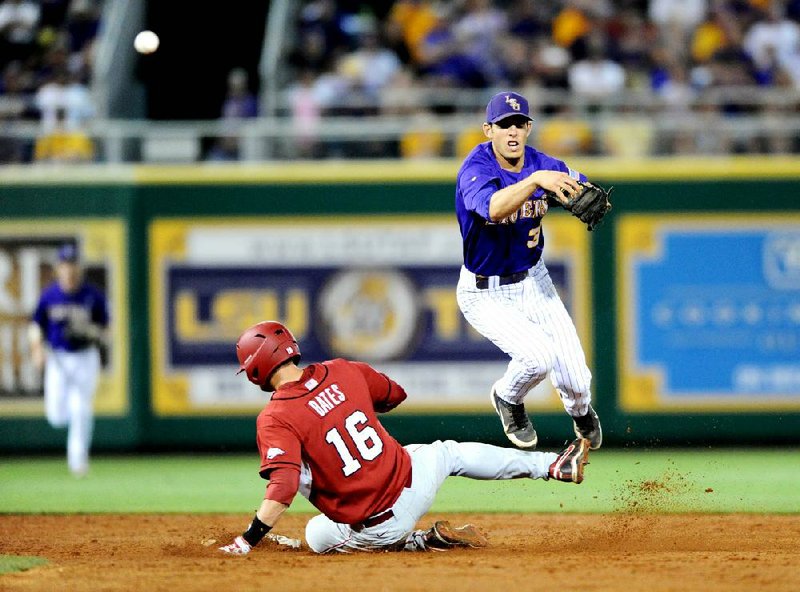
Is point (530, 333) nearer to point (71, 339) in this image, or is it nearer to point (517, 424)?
point (517, 424)

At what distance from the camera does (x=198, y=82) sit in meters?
18.6

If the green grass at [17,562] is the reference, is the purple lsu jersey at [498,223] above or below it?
above

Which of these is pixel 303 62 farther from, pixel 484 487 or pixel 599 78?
pixel 484 487

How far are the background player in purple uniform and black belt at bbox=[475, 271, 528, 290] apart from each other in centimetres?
619

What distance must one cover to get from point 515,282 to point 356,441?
1.65 metres

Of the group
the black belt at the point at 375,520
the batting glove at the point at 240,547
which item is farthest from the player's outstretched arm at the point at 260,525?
the black belt at the point at 375,520

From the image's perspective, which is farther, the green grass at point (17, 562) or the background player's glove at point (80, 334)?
the background player's glove at point (80, 334)

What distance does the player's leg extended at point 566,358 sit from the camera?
26.7 feet

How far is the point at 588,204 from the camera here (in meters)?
7.24

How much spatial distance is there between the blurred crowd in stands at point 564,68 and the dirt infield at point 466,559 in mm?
5926

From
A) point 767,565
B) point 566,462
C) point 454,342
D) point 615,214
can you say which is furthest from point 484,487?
point 767,565

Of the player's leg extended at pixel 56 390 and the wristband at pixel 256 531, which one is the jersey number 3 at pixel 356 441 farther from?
the player's leg extended at pixel 56 390

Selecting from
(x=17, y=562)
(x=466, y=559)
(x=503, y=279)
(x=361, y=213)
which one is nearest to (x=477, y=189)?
(x=503, y=279)

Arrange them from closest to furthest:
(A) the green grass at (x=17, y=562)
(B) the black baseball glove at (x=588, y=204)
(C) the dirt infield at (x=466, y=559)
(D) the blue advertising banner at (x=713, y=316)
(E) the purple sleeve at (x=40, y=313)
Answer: (C) the dirt infield at (x=466, y=559) < (B) the black baseball glove at (x=588, y=204) < (A) the green grass at (x=17, y=562) < (E) the purple sleeve at (x=40, y=313) < (D) the blue advertising banner at (x=713, y=316)
